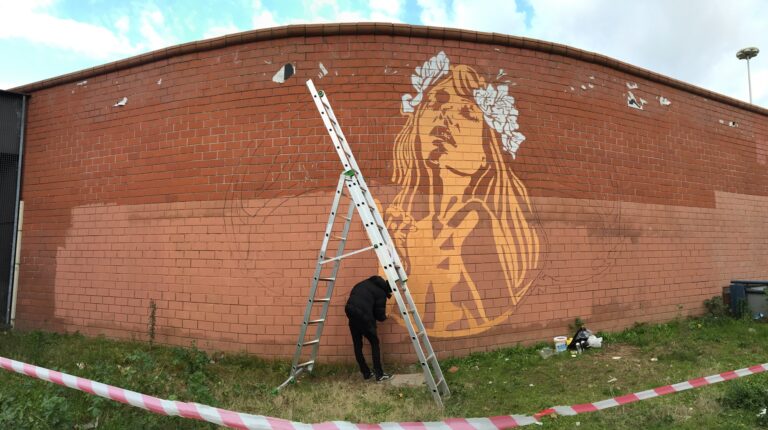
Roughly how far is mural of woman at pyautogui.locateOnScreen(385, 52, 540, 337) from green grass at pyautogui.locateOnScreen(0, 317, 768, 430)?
0.77 m

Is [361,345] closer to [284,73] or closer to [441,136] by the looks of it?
[441,136]

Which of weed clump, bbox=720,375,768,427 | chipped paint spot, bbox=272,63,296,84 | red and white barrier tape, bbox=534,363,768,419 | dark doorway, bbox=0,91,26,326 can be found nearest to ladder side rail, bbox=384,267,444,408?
red and white barrier tape, bbox=534,363,768,419

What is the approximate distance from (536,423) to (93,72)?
8227mm

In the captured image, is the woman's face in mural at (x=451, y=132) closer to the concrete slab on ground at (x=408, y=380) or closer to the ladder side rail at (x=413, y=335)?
the ladder side rail at (x=413, y=335)

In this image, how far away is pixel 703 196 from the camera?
27.5 ft

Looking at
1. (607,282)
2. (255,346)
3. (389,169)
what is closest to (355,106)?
(389,169)

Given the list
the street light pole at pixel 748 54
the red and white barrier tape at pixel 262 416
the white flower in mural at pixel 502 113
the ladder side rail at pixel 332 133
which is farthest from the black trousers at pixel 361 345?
the street light pole at pixel 748 54

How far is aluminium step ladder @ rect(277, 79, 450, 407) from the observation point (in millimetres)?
4418

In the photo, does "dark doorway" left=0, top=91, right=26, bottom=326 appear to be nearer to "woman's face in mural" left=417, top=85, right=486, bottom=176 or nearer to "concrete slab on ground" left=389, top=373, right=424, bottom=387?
"concrete slab on ground" left=389, top=373, right=424, bottom=387

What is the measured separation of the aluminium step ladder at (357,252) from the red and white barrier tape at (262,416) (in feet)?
2.77

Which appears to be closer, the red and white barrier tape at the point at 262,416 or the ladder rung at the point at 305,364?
the red and white barrier tape at the point at 262,416

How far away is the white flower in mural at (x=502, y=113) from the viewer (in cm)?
638

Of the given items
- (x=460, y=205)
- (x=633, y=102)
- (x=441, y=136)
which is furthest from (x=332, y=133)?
(x=633, y=102)

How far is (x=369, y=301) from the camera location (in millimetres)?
5180
